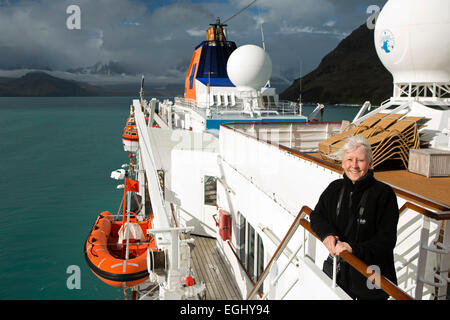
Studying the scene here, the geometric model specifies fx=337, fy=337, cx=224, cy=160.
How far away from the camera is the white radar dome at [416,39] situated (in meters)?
6.52

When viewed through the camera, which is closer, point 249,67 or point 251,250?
point 251,250

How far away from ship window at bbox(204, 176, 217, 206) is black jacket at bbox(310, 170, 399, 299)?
824 cm

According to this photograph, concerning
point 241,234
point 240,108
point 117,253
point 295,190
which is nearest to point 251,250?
point 241,234

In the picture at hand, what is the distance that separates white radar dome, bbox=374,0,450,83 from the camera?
6.52m

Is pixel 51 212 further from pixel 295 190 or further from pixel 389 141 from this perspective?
pixel 389 141

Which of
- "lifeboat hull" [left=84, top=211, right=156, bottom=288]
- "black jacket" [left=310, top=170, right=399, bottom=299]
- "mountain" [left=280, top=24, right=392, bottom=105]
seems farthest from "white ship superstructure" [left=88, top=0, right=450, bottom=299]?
"mountain" [left=280, top=24, right=392, bottom=105]

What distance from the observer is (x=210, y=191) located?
1046cm

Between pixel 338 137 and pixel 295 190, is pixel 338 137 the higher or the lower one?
the higher one

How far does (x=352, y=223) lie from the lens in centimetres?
211

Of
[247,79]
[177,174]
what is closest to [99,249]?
→ [177,174]

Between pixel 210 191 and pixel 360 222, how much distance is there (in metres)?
8.51

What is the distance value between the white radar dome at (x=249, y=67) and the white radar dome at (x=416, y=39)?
9.67 m

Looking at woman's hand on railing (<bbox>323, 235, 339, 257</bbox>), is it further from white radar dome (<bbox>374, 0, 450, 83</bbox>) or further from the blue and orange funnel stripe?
the blue and orange funnel stripe
